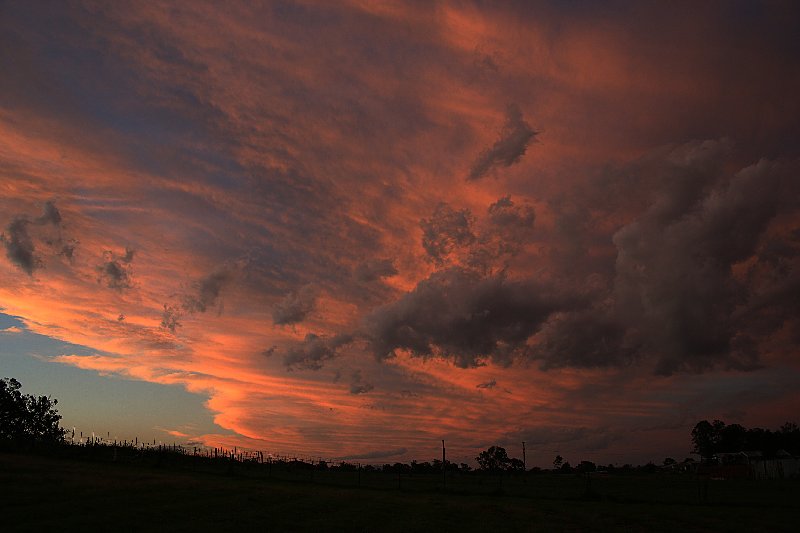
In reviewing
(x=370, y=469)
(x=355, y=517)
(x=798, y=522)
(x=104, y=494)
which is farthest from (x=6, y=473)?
(x=370, y=469)

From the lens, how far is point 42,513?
109 ft

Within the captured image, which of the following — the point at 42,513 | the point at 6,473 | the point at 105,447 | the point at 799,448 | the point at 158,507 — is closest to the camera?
the point at 42,513

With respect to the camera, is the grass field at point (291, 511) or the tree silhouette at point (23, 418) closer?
the grass field at point (291, 511)

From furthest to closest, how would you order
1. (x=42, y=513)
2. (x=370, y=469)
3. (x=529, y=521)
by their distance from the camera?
(x=370, y=469)
(x=529, y=521)
(x=42, y=513)

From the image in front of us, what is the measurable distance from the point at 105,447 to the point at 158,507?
67.7m

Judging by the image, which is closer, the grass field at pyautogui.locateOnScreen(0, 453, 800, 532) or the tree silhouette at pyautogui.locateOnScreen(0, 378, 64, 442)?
the grass field at pyautogui.locateOnScreen(0, 453, 800, 532)

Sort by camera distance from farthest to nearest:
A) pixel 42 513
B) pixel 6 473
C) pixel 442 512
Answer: pixel 6 473
pixel 442 512
pixel 42 513

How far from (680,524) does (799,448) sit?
179 m

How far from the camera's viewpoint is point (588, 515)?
47562 mm

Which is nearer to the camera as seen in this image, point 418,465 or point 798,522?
point 798,522

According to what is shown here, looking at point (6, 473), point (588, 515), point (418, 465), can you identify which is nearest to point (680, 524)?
point (588, 515)

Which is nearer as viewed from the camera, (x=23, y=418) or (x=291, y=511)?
(x=291, y=511)

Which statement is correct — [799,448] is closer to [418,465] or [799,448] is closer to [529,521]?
[418,465]

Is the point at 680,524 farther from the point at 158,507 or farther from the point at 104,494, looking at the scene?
the point at 104,494
